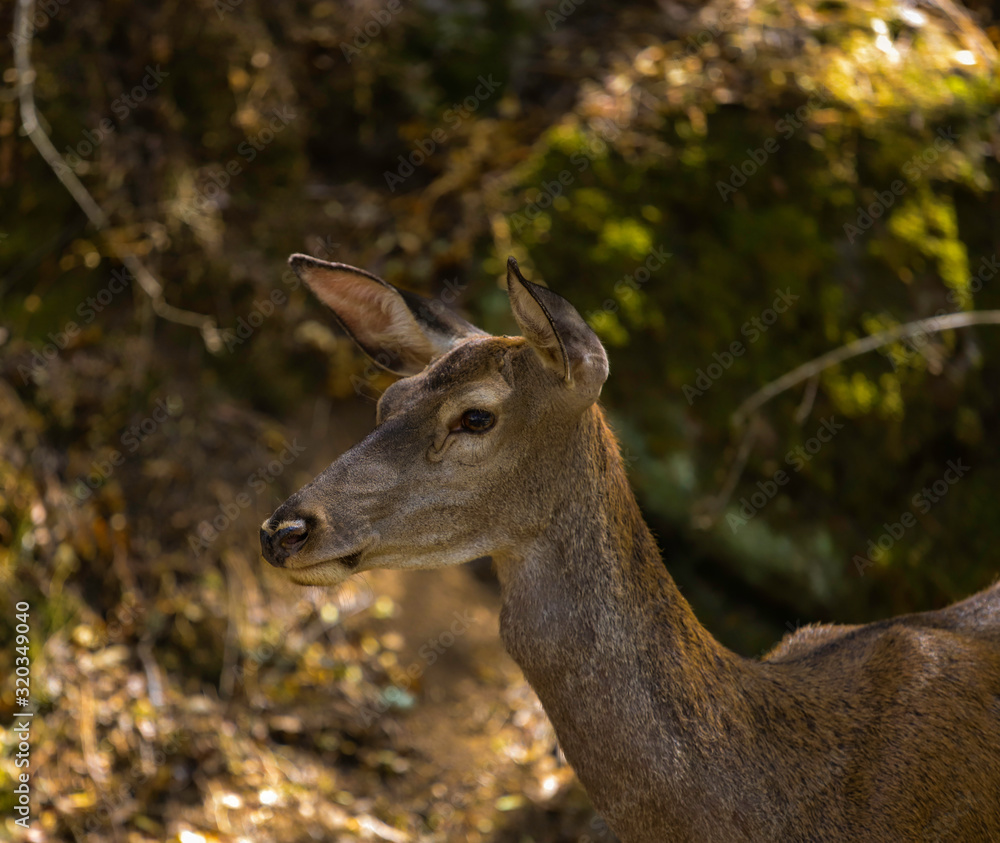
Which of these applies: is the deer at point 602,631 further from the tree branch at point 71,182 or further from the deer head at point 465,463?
the tree branch at point 71,182

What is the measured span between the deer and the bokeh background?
2.50 m

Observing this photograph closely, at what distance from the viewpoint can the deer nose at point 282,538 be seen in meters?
2.87

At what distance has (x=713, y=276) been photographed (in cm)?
629

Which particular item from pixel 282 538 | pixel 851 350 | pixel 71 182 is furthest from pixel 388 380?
pixel 282 538

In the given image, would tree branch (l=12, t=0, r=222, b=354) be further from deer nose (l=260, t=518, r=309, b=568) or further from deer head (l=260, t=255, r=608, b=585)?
deer nose (l=260, t=518, r=309, b=568)

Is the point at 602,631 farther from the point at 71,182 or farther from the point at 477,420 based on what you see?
the point at 71,182

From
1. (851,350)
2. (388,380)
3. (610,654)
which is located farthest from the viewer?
(388,380)

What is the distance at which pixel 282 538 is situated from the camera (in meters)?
2.87

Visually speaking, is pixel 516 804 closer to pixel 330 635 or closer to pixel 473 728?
pixel 473 728

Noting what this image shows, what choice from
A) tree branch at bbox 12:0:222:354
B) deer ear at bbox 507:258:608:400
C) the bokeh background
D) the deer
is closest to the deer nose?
the deer

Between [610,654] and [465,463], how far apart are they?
752 mm

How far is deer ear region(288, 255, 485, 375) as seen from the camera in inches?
138

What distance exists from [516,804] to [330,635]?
1.60 m

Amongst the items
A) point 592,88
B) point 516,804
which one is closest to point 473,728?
point 516,804
